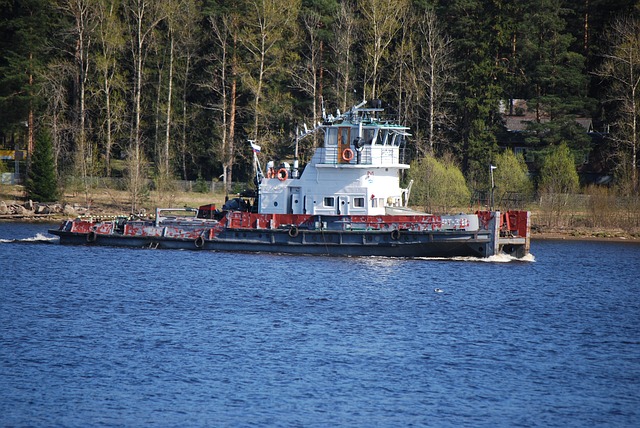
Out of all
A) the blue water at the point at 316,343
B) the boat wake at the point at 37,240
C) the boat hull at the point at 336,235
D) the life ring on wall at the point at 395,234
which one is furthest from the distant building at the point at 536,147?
the boat wake at the point at 37,240

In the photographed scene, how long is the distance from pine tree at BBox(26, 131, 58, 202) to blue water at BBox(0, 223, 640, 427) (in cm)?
2208

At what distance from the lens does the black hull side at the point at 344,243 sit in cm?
4156

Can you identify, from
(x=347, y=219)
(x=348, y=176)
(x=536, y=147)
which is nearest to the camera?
(x=347, y=219)

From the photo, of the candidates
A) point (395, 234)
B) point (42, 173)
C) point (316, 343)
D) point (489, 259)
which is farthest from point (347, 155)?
point (42, 173)

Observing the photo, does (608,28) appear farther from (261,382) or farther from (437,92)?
(261,382)

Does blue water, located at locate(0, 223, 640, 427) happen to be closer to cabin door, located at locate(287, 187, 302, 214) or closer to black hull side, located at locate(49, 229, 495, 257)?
black hull side, located at locate(49, 229, 495, 257)

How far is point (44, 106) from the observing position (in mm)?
73188

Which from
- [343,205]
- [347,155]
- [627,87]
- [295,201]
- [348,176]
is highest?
[627,87]

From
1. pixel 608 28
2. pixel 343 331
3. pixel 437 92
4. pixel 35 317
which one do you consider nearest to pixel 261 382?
pixel 343 331

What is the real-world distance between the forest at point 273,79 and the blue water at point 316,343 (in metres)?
27.1

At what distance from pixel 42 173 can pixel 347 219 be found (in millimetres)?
30770

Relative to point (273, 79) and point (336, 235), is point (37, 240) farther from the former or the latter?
point (273, 79)

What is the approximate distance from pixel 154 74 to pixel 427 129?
21650mm

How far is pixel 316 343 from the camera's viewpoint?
27562 mm
